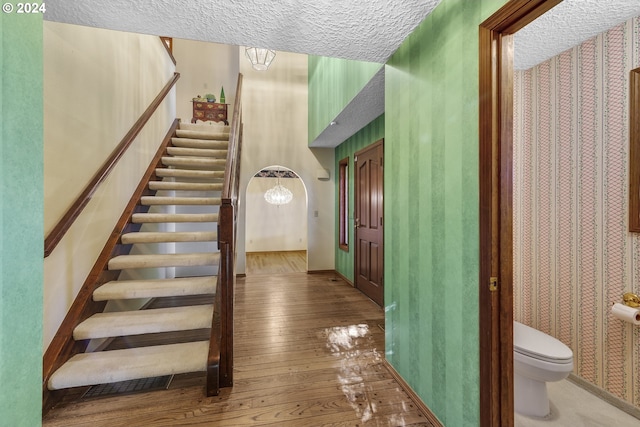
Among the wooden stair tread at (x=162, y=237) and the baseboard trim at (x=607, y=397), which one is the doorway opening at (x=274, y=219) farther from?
the baseboard trim at (x=607, y=397)

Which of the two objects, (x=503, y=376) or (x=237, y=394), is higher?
(x=503, y=376)

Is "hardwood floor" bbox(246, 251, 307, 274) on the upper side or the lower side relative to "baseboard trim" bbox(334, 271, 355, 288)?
lower

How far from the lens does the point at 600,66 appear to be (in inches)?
68.4

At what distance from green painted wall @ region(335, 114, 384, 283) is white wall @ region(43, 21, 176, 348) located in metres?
2.87

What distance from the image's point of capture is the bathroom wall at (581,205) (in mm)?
1650

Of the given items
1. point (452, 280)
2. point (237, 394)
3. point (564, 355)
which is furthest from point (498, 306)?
point (237, 394)

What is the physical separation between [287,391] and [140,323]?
3.80ft

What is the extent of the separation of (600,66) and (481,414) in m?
2.22

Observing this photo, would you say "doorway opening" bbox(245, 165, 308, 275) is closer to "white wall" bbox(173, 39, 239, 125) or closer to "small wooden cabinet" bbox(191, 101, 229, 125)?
"white wall" bbox(173, 39, 239, 125)

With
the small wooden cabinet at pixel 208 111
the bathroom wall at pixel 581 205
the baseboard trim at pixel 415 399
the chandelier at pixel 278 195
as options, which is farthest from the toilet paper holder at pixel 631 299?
the chandelier at pixel 278 195

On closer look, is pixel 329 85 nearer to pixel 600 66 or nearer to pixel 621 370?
pixel 600 66

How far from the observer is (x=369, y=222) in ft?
12.5

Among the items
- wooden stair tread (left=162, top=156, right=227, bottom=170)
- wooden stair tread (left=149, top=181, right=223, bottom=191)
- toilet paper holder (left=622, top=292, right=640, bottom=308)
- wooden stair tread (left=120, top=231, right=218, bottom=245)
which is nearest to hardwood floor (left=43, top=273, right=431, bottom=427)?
wooden stair tread (left=120, top=231, right=218, bottom=245)

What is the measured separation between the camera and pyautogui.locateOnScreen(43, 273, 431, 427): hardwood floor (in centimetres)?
157
